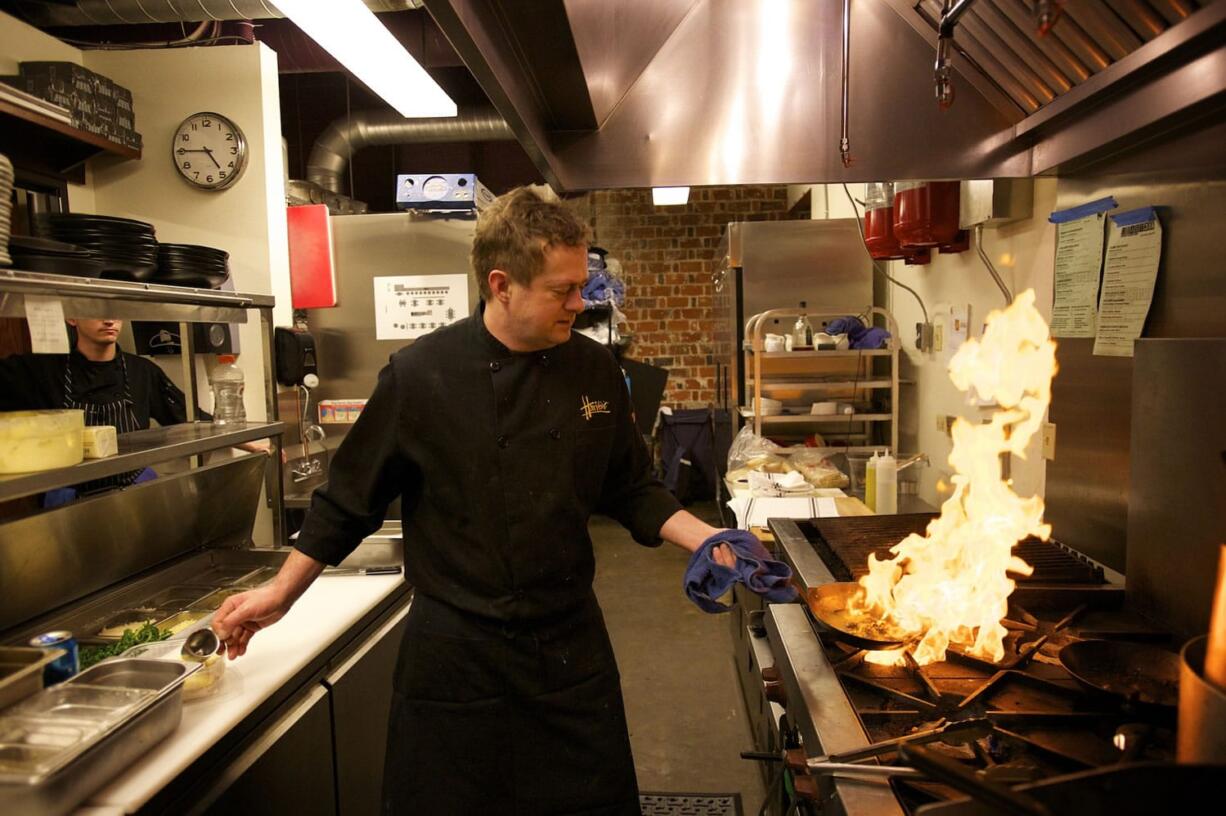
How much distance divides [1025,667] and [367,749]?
1742 mm

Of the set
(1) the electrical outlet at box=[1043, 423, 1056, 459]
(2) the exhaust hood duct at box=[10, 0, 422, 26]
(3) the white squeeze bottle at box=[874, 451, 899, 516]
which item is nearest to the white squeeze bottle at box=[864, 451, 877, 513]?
(3) the white squeeze bottle at box=[874, 451, 899, 516]

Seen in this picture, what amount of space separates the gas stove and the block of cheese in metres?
1.67

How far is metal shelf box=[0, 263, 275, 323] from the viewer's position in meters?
1.58

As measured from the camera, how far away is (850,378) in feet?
12.5

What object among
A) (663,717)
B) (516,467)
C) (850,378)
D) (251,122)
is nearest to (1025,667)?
(516,467)

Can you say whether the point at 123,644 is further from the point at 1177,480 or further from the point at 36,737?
the point at 1177,480

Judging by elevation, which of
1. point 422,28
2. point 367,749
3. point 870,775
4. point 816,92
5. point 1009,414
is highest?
point 422,28

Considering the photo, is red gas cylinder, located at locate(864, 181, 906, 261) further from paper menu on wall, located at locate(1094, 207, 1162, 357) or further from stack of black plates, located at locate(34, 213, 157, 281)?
stack of black plates, located at locate(34, 213, 157, 281)

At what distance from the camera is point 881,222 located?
2895 millimetres

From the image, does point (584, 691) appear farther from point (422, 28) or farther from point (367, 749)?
point (422, 28)

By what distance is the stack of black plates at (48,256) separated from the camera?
1730 mm

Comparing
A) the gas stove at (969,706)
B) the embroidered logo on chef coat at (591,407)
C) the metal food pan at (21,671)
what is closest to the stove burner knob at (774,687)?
the gas stove at (969,706)

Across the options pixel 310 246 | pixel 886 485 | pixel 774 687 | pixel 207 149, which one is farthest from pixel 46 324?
pixel 886 485

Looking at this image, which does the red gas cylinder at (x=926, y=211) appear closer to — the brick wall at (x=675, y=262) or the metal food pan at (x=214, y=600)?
the metal food pan at (x=214, y=600)
